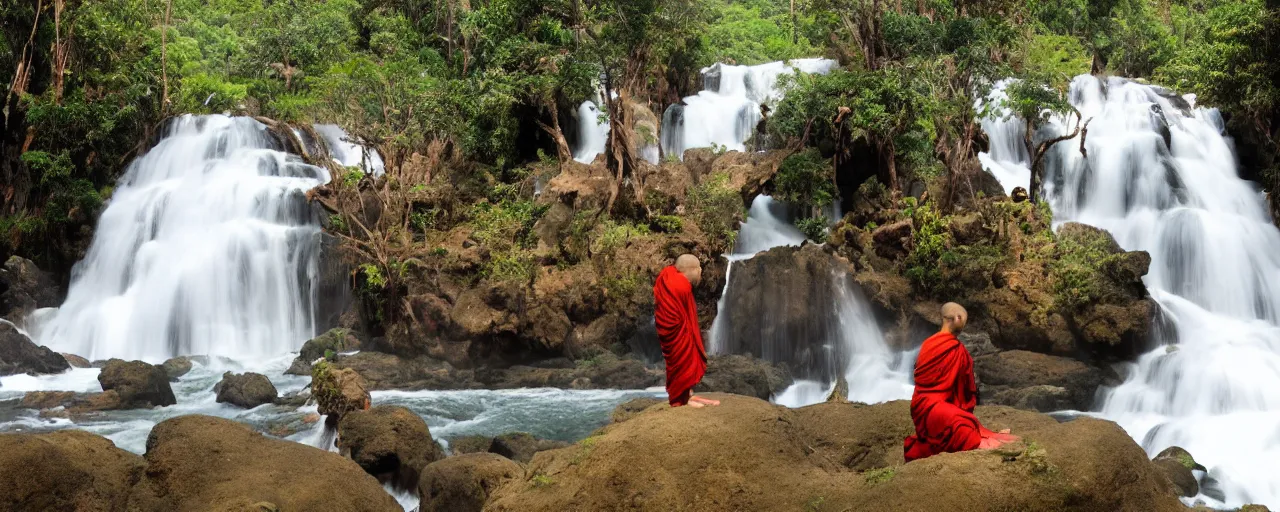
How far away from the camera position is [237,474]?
8062 mm

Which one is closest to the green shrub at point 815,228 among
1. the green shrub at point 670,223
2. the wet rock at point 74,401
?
the green shrub at point 670,223

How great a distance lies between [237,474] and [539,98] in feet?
60.5

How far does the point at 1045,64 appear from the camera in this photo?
99.2ft

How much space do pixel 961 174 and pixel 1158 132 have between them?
6.82m

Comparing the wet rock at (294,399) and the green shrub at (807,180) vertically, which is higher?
the green shrub at (807,180)

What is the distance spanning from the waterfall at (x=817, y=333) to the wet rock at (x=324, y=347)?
7923 millimetres

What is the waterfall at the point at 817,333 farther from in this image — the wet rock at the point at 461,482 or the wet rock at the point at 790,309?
the wet rock at the point at 461,482

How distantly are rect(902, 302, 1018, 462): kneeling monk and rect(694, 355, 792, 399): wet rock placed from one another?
10.1m

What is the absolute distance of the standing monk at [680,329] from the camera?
7.75m

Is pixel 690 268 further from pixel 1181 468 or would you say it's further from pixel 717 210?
pixel 717 210

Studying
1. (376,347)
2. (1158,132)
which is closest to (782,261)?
(376,347)

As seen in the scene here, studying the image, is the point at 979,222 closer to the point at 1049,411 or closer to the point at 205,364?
the point at 1049,411

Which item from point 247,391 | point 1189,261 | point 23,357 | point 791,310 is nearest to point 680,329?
point 247,391

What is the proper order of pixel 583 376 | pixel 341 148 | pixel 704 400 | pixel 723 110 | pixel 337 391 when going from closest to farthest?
pixel 704 400 < pixel 337 391 < pixel 583 376 < pixel 723 110 < pixel 341 148
